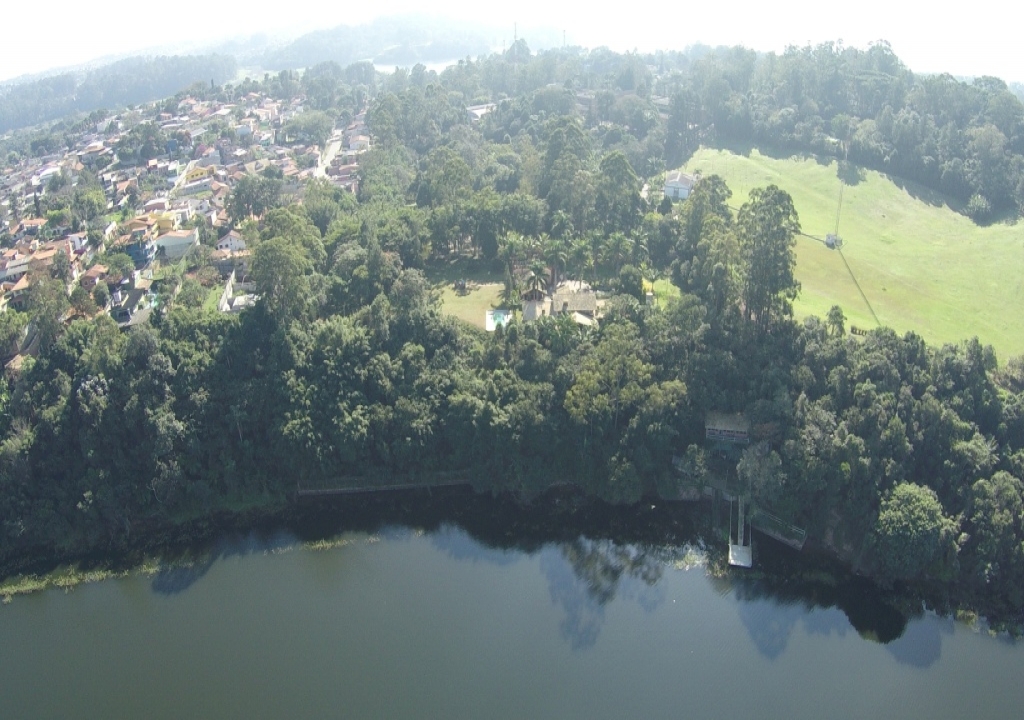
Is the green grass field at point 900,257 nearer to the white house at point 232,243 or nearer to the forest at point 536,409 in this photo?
the forest at point 536,409

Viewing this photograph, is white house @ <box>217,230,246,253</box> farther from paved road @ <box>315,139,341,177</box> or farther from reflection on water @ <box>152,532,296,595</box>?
reflection on water @ <box>152,532,296,595</box>

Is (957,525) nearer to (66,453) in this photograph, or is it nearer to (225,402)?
(225,402)

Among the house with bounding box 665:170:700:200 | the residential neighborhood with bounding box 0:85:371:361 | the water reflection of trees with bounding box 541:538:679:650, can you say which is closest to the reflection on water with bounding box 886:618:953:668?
the water reflection of trees with bounding box 541:538:679:650

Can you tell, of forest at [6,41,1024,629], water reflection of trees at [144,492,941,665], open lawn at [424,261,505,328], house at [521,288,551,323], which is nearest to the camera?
water reflection of trees at [144,492,941,665]

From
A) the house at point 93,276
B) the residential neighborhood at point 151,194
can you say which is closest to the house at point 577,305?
the residential neighborhood at point 151,194

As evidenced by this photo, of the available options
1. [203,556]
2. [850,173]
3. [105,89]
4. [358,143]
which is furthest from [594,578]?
[105,89]

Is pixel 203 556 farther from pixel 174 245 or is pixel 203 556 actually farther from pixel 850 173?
pixel 850 173
